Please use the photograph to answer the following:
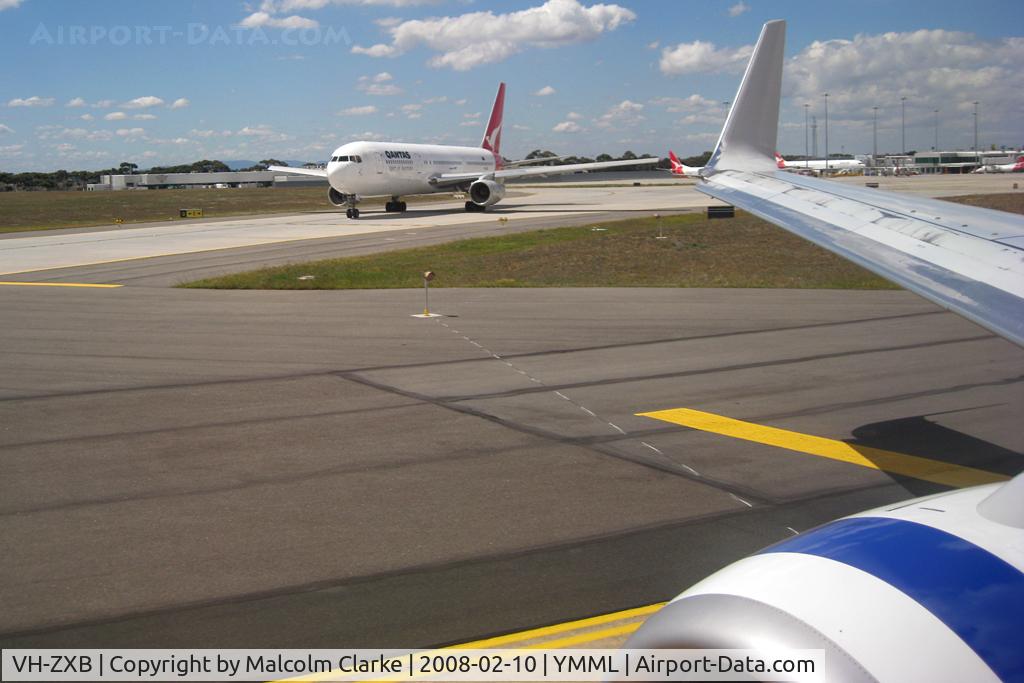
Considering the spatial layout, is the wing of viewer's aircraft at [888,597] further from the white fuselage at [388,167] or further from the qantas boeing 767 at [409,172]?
the white fuselage at [388,167]

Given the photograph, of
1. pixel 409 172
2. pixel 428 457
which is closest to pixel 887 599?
pixel 428 457

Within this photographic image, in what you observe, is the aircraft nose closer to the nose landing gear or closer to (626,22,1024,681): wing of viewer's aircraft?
the nose landing gear

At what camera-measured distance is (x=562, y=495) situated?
802 centimetres

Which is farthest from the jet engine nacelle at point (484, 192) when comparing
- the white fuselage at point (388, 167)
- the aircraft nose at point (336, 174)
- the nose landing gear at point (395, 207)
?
the aircraft nose at point (336, 174)

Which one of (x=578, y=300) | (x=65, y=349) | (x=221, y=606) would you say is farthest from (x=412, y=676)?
(x=578, y=300)

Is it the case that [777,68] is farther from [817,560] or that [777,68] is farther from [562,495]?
[817,560]

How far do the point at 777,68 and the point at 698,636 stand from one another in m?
8.52

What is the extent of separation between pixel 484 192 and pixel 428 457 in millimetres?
41568

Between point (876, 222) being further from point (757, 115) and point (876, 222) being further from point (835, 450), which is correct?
point (757, 115)

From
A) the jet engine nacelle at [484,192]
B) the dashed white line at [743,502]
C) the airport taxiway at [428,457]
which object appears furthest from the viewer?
the jet engine nacelle at [484,192]

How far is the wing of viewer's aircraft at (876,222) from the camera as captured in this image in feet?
19.1

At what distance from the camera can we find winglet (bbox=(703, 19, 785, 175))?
9984mm

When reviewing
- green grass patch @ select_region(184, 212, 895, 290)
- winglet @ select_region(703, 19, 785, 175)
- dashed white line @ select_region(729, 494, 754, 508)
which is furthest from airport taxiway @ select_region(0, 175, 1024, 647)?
green grass patch @ select_region(184, 212, 895, 290)

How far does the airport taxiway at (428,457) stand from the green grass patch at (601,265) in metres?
5.00
